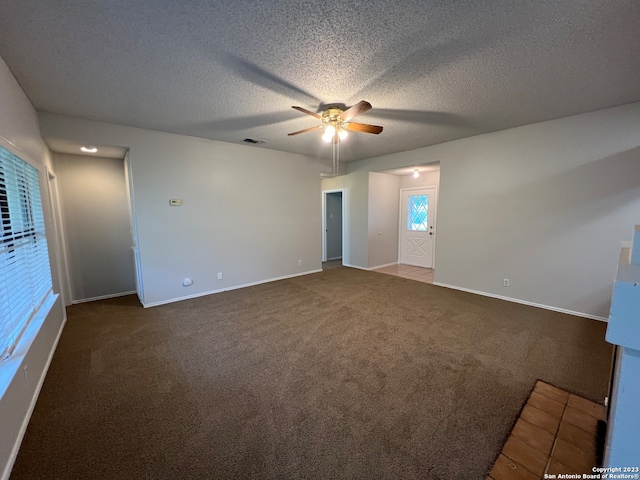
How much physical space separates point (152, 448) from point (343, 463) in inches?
45.9

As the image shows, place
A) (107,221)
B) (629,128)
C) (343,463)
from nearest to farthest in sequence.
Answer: (343,463) → (629,128) → (107,221)

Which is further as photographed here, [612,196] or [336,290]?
[336,290]

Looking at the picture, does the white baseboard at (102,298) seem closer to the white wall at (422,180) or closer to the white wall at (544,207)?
the white wall at (544,207)

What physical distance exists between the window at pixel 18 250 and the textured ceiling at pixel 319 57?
2.98ft

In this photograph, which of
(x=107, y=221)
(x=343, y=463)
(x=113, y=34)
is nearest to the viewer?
(x=343, y=463)

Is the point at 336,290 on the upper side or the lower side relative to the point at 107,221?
lower

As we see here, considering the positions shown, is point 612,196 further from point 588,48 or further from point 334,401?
point 334,401

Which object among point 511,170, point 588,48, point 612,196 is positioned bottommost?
point 612,196

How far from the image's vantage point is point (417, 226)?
663 cm

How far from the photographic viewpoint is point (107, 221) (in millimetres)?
4457

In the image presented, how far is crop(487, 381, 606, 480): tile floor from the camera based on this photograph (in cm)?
139

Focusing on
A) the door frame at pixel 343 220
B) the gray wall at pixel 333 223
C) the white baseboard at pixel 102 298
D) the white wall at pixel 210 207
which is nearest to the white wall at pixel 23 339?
the white wall at pixel 210 207

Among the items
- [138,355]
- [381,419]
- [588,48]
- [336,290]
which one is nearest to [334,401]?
[381,419]

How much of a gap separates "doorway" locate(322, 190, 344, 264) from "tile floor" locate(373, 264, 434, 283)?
144cm
